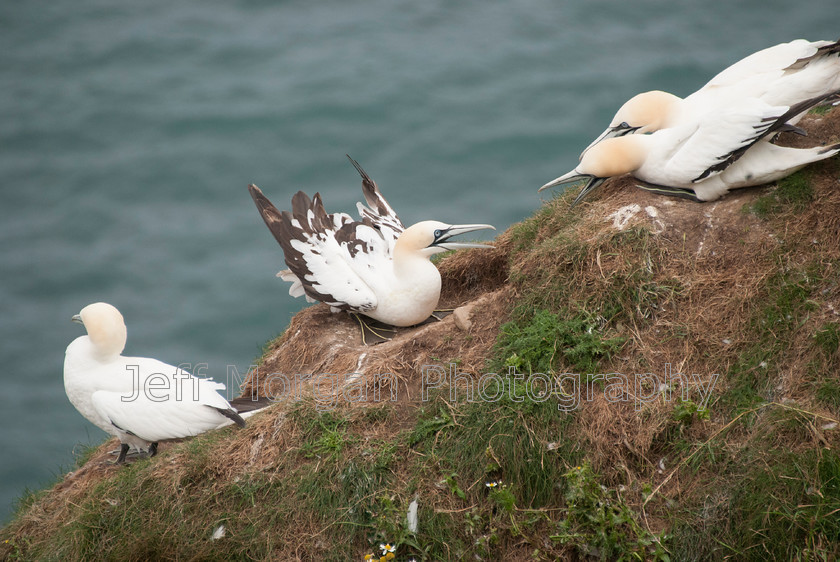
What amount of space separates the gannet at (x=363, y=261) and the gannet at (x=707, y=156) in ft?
3.50

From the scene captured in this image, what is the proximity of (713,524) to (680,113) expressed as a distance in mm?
3049

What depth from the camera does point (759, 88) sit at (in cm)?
550

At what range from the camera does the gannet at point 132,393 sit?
5.72 metres

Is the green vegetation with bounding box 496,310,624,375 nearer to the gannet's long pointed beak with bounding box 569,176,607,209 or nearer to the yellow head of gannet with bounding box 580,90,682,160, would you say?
the gannet's long pointed beak with bounding box 569,176,607,209

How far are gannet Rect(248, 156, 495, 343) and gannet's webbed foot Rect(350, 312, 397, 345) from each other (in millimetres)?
20

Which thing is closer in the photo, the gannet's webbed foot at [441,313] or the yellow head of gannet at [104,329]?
the yellow head of gannet at [104,329]

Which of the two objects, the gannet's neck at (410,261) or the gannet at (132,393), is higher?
the gannet's neck at (410,261)

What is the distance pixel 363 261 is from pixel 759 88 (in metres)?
3.24

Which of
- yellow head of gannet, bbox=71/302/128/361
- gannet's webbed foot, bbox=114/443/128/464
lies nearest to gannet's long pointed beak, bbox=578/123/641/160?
yellow head of gannet, bbox=71/302/128/361

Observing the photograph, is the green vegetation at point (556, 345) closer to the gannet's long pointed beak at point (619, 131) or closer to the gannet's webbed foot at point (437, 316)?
the gannet's webbed foot at point (437, 316)

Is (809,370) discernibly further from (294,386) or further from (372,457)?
(294,386)

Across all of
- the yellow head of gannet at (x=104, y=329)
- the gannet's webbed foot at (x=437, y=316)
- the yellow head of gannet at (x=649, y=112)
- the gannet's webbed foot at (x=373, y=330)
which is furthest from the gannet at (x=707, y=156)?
the yellow head of gannet at (x=104, y=329)

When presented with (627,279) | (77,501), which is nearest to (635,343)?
(627,279)

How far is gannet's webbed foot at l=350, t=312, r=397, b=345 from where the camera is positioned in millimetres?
6598
